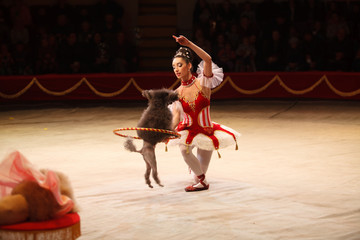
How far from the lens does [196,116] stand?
18.2 ft

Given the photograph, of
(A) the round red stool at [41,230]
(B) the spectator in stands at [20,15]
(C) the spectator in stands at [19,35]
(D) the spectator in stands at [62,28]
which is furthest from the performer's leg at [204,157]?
(B) the spectator in stands at [20,15]

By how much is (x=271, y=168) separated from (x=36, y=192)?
394 cm

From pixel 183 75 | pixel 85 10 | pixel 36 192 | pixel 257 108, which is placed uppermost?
pixel 85 10

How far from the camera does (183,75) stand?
553 centimetres

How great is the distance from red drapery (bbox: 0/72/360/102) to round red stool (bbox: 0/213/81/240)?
370 inches

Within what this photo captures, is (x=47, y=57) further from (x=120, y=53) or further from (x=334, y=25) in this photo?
(x=334, y=25)

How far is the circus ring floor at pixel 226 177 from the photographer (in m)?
4.49

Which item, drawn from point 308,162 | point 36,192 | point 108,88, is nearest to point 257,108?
point 108,88

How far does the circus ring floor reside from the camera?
4.49 metres

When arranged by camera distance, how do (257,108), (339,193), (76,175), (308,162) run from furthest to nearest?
1. (257,108)
2. (308,162)
3. (76,175)
4. (339,193)

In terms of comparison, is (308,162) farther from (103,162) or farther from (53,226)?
(53,226)

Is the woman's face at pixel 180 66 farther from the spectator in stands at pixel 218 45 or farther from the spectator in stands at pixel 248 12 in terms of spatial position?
the spectator in stands at pixel 248 12

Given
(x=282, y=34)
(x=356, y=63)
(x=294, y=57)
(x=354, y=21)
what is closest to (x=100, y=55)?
(x=282, y=34)

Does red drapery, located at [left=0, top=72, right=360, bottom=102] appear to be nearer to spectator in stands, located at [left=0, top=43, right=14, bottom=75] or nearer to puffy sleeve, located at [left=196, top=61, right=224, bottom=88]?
spectator in stands, located at [left=0, top=43, right=14, bottom=75]
